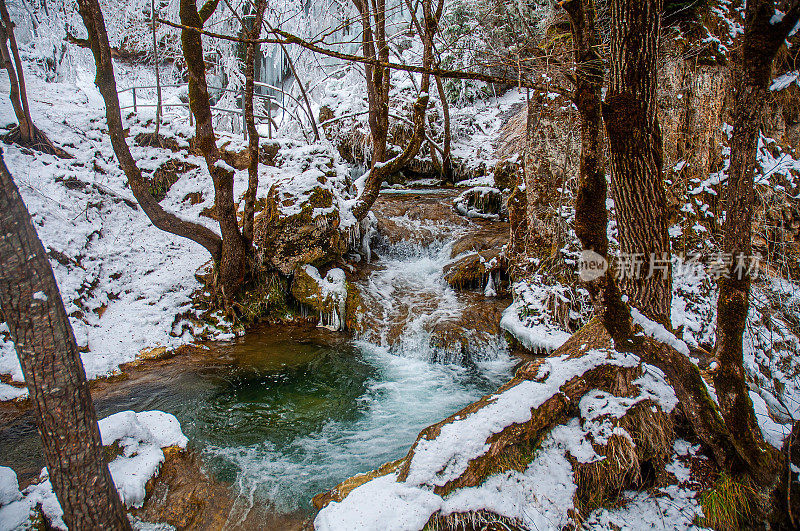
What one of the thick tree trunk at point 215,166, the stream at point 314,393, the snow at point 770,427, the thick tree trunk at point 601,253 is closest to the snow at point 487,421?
the thick tree trunk at point 601,253

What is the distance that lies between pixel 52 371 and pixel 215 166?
465 centimetres

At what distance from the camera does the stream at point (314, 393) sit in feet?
12.5

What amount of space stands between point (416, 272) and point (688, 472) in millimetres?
5865

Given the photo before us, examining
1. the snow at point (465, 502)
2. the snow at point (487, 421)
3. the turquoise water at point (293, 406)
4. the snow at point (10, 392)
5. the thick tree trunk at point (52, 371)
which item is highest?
the thick tree trunk at point (52, 371)

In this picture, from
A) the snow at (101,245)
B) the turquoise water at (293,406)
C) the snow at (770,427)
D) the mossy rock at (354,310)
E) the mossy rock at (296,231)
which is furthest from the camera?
the mossy rock at (296,231)

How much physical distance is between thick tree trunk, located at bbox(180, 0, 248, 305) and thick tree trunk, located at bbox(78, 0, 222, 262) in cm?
42

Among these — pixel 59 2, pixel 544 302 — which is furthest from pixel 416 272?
pixel 59 2

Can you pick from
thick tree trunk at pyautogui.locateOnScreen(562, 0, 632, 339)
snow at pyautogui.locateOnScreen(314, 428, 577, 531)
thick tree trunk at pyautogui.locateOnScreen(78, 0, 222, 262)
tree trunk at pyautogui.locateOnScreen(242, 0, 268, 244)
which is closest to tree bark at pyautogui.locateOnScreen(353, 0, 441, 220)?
tree trunk at pyautogui.locateOnScreen(242, 0, 268, 244)

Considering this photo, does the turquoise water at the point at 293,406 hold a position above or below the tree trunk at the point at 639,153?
below

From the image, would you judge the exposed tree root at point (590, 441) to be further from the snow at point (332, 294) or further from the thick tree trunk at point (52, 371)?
the snow at point (332, 294)

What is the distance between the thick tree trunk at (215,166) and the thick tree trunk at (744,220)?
6113mm

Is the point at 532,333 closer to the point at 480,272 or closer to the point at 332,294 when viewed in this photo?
the point at 480,272

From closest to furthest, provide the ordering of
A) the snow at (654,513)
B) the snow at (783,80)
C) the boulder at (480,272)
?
the snow at (654,513) < the snow at (783,80) < the boulder at (480,272)

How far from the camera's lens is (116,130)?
559 centimetres
